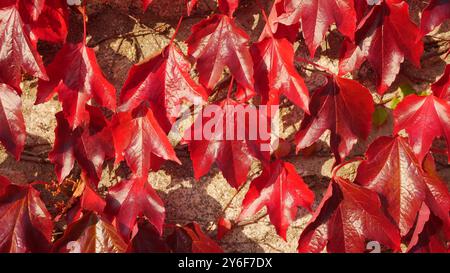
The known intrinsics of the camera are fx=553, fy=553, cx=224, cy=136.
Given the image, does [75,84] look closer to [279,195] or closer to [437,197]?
[279,195]

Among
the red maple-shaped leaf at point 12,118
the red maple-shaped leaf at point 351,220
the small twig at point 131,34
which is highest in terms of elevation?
the small twig at point 131,34

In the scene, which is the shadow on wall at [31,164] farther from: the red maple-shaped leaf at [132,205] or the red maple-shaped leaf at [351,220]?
the red maple-shaped leaf at [351,220]

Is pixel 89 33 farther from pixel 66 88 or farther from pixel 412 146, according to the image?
pixel 412 146

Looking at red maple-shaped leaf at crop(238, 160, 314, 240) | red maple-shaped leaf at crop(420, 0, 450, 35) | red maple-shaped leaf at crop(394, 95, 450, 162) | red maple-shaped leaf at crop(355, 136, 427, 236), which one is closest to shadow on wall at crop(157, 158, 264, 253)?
red maple-shaped leaf at crop(238, 160, 314, 240)

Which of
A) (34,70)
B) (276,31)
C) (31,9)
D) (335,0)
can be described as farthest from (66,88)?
(335,0)

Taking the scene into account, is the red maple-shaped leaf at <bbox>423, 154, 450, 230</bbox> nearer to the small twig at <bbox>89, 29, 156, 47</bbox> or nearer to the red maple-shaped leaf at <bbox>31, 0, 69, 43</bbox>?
the small twig at <bbox>89, 29, 156, 47</bbox>

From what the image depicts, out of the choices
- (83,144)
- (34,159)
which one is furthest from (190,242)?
(34,159)

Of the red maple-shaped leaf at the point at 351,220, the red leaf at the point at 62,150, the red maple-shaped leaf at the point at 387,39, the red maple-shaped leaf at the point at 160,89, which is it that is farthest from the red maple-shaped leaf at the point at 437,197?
the red leaf at the point at 62,150
